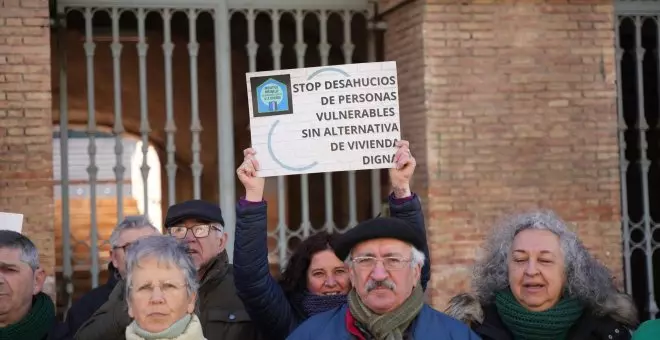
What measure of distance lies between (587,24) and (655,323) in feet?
17.7

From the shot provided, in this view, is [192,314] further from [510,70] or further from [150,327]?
[510,70]

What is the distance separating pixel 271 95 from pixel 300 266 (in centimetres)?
74

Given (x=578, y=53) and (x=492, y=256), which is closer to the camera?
(x=492, y=256)

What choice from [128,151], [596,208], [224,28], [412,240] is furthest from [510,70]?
[128,151]

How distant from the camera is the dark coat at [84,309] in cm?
532

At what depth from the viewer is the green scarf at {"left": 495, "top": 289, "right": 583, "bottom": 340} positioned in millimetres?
4527

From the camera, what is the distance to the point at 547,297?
457 cm

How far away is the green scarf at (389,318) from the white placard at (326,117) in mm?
1099

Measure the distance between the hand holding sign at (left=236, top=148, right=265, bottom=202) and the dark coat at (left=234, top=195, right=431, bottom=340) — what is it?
5 centimetres

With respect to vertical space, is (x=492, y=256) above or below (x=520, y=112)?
below

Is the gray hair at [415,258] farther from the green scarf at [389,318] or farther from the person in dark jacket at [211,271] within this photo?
the person in dark jacket at [211,271]

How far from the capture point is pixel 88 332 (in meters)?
4.49

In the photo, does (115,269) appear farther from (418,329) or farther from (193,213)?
(418,329)

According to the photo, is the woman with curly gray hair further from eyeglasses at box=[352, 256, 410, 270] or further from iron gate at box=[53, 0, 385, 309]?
iron gate at box=[53, 0, 385, 309]
